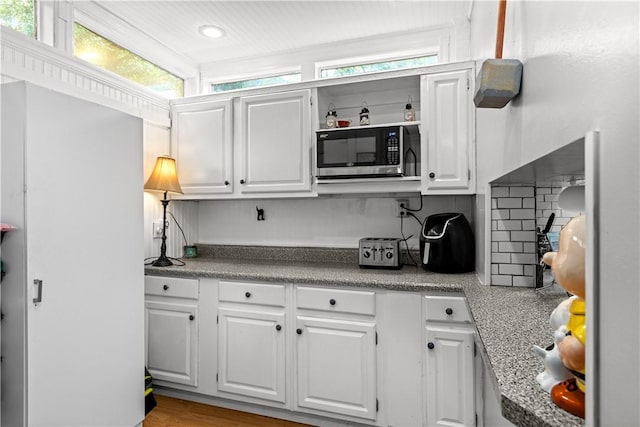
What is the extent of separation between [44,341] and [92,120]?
1.03m

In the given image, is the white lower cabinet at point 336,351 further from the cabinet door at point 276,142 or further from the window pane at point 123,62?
the window pane at point 123,62

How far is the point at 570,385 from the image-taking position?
0.65 m

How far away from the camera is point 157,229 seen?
294 cm

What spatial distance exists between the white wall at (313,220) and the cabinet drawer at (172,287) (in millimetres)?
714

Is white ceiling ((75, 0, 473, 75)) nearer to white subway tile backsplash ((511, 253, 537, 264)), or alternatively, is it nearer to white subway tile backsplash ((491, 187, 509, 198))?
white subway tile backsplash ((491, 187, 509, 198))

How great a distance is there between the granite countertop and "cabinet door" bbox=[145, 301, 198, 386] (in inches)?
9.8

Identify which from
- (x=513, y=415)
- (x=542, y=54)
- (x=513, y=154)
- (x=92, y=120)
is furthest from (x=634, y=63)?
(x=92, y=120)

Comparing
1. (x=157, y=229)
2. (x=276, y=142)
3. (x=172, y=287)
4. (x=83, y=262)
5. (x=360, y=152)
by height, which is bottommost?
(x=172, y=287)

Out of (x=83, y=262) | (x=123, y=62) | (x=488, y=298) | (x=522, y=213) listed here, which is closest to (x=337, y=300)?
(x=488, y=298)

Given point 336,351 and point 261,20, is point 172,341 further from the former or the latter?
point 261,20

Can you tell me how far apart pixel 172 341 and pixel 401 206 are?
6.05ft

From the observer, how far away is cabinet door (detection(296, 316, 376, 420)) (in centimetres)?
212

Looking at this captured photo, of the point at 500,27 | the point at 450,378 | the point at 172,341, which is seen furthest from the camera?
the point at 172,341

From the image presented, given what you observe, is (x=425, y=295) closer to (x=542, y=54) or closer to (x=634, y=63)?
(x=542, y=54)
